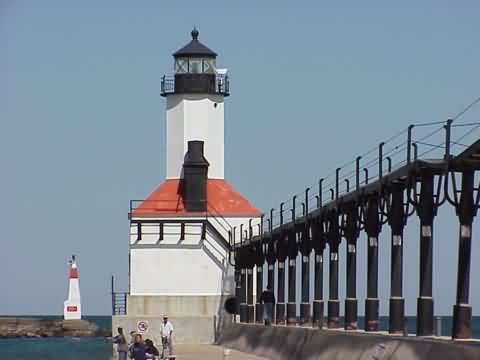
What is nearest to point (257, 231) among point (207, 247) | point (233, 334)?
point (207, 247)

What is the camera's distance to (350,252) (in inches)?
1886

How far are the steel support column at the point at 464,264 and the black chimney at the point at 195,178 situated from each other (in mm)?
43814

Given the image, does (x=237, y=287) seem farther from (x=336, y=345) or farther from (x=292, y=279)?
(x=336, y=345)

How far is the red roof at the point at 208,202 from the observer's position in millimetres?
76875

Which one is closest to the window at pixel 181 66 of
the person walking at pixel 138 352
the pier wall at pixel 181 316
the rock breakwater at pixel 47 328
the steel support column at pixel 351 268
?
the pier wall at pixel 181 316

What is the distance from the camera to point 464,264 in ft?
108

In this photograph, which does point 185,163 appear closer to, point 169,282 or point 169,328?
point 169,282

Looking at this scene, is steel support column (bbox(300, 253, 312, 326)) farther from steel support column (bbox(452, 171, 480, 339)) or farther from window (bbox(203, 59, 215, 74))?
window (bbox(203, 59, 215, 74))

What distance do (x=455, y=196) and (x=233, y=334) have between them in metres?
34.9

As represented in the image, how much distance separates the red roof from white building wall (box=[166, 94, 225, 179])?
1130 mm

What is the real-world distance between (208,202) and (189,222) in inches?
107

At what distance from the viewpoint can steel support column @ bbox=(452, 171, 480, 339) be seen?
32469 mm

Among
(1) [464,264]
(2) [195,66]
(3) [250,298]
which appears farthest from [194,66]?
(1) [464,264]

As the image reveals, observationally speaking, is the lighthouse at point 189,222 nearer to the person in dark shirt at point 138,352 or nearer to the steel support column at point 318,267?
the steel support column at point 318,267
